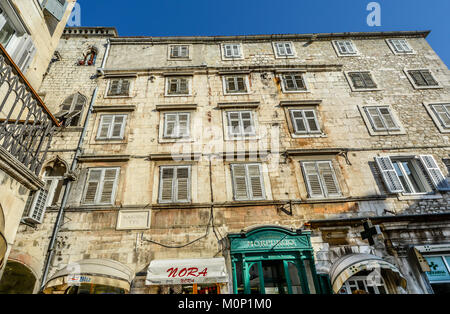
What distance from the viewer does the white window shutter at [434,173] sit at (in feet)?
33.0

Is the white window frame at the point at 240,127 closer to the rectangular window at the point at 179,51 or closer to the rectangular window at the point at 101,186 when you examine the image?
the rectangular window at the point at 101,186

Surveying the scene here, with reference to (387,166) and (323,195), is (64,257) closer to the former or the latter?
(323,195)

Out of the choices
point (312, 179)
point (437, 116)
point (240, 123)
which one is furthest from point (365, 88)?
point (240, 123)

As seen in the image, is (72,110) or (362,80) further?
(362,80)

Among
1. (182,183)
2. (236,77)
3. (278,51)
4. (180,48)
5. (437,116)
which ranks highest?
(180,48)

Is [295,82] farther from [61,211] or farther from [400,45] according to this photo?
[61,211]

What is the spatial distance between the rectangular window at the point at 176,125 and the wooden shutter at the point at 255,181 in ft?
11.6

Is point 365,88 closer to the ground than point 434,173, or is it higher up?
higher up

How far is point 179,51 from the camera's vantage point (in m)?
14.9

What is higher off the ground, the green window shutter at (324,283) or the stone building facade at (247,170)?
the stone building facade at (247,170)

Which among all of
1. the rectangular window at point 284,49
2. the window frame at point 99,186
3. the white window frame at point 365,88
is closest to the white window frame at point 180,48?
the rectangular window at point 284,49

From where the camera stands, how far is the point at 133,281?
26.9ft

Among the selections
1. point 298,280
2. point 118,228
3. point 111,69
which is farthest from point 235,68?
point 298,280

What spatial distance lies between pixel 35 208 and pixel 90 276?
3.95 m
